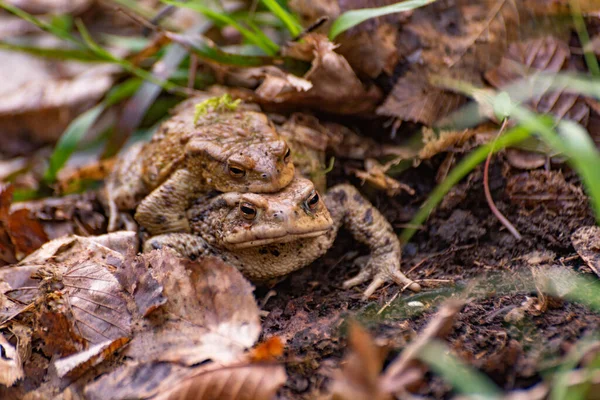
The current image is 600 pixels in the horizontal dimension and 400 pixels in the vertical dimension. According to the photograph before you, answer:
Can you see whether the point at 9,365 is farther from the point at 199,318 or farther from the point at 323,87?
the point at 323,87

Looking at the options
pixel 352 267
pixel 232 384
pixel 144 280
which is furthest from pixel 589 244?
pixel 144 280

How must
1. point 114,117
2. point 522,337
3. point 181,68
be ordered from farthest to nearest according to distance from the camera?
point 114,117
point 181,68
point 522,337

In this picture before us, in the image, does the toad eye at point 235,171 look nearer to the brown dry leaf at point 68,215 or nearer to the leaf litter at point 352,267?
the leaf litter at point 352,267

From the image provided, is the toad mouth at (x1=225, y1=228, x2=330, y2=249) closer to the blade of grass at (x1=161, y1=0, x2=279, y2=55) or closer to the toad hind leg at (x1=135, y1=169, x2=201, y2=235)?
the toad hind leg at (x1=135, y1=169, x2=201, y2=235)

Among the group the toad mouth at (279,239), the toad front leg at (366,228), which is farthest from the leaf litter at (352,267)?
the toad mouth at (279,239)

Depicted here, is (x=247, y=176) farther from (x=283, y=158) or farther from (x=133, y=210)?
(x=133, y=210)

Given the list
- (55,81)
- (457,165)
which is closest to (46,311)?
(457,165)

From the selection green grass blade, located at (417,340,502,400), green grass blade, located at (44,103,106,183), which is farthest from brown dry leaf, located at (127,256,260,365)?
green grass blade, located at (44,103,106,183)
